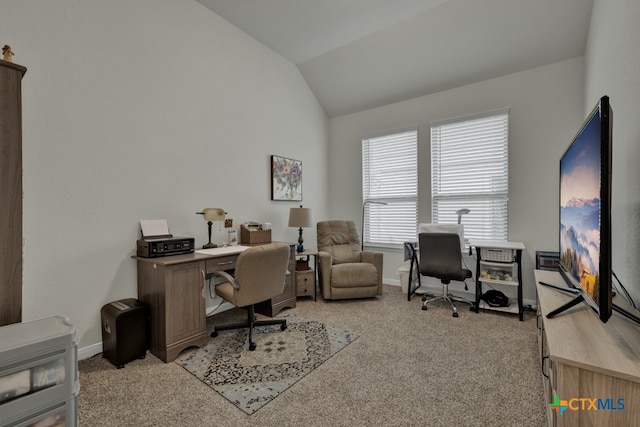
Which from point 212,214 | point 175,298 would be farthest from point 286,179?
point 175,298

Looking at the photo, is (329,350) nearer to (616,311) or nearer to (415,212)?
(616,311)

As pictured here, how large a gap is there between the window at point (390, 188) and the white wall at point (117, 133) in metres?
2.00

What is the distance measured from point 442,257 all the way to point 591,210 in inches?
81.2

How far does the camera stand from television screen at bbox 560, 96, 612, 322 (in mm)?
1049

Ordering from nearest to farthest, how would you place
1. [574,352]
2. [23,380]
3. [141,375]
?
[574,352] < [23,380] < [141,375]

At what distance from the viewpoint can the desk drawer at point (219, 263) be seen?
2516mm

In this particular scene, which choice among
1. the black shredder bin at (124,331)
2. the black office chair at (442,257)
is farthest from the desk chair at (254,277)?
the black office chair at (442,257)

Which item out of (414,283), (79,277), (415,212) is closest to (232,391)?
(79,277)

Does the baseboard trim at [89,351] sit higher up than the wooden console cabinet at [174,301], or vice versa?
the wooden console cabinet at [174,301]

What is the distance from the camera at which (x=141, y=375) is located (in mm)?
2031

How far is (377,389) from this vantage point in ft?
6.06

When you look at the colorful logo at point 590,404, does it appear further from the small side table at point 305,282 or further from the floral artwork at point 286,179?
the floral artwork at point 286,179

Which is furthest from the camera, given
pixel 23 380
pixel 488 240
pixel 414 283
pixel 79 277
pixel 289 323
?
pixel 414 283

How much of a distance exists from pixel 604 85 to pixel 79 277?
437cm
